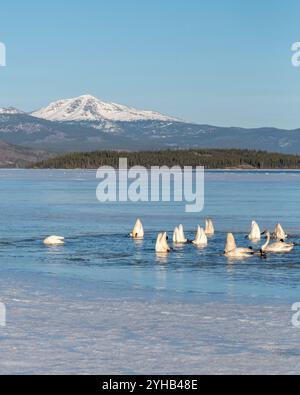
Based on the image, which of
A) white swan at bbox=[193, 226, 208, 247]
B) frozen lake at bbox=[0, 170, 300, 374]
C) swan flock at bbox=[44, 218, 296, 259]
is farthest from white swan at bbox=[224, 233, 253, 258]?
white swan at bbox=[193, 226, 208, 247]

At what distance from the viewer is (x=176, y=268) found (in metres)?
22.8

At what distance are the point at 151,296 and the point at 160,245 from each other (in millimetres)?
8357

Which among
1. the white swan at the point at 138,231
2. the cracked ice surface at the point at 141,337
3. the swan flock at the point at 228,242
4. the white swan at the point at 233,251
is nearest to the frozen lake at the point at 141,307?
the cracked ice surface at the point at 141,337

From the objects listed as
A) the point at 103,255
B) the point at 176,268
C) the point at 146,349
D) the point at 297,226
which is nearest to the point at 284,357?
the point at 146,349

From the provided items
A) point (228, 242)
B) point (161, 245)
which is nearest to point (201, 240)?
point (161, 245)

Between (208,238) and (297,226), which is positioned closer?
(208,238)

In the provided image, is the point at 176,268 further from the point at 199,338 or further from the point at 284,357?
the point at 284,357

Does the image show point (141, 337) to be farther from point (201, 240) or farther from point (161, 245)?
point (201, 240)

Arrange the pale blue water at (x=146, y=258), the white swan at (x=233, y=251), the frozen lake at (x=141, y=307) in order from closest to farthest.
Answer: the frozen lake at (x=141, y=307), the pale blue water at (x=146, y=258), the white swan at (x=233, y=251)

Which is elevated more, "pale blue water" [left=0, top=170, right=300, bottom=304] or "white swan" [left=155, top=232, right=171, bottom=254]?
Answer: "white swan" [left=155, top=232, right=171, bottom=254]

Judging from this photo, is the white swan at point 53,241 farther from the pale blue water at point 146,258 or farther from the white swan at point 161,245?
the white swan at point 161,245

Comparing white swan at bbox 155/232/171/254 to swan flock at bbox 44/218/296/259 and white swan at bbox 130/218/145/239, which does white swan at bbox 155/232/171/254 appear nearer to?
swan flock at bbox 44/218/296/259
